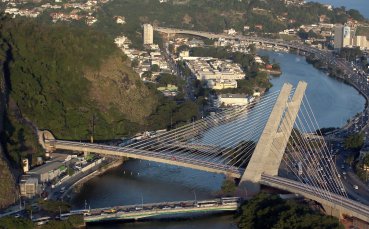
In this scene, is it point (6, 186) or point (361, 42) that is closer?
point (6, 186)

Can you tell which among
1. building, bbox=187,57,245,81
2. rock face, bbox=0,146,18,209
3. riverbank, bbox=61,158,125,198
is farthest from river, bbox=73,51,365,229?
building, bbox=187,57,245,81

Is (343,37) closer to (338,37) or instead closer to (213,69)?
(338,37)

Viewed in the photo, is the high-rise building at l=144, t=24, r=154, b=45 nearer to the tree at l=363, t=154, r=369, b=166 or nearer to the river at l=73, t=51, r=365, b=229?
the river at l=73, t=51, r=365, b=229

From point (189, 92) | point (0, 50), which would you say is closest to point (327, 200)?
point (0, 50)

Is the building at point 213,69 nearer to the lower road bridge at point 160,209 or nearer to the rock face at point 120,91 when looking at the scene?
the rock face at point 120,91

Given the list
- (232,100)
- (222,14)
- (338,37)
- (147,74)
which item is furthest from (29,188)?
(222,14)

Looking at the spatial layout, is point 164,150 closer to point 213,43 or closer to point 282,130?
point 282,130

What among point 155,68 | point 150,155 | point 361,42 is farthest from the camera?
point 361,42
